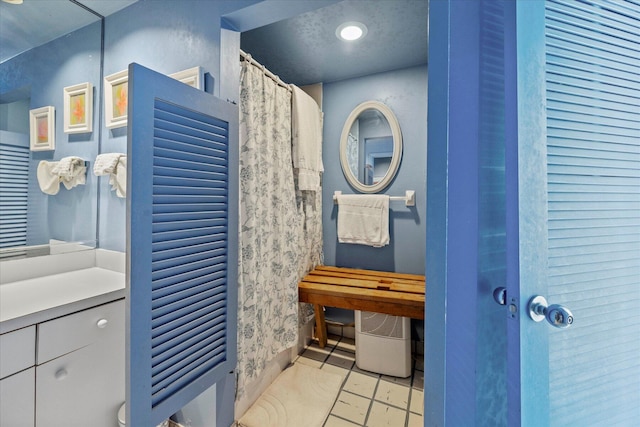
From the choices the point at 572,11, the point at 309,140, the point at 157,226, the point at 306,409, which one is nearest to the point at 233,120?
the point at 157,226

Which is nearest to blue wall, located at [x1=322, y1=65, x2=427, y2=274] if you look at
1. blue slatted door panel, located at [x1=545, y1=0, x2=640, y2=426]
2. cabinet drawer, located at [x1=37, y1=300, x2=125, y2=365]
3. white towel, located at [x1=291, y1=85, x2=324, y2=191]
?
white towel, located at [x1=291, y1=85, x2=324, y2=191]

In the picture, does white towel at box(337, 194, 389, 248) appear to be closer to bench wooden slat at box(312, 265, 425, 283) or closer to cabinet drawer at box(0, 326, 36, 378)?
bench wooden slat at box(312, 265, 425, 283)

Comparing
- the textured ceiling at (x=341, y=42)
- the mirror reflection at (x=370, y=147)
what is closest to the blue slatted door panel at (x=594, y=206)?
the textured ceiling at (x=341, y=42)

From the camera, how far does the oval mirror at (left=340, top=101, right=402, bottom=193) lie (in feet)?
7.52

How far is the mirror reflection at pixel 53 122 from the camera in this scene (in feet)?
4.44

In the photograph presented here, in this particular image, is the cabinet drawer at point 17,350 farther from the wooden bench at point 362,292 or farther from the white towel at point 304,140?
the white towel at point 304,140

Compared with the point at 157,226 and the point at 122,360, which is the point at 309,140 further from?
the point at 122,360

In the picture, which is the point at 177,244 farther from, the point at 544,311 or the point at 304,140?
the point at 304,140

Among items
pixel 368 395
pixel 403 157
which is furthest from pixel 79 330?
pixel 403 157

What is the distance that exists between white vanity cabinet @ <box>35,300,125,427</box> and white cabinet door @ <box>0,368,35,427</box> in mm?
25

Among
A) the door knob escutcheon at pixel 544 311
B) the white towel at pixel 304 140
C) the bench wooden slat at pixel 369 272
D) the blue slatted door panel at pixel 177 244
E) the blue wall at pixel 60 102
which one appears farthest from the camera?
the bench wooden slat at pixel 369 272

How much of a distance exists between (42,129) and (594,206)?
252 cm

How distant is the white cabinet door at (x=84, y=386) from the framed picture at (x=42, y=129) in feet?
3.82

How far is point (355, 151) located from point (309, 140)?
506 millimetres
